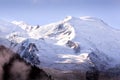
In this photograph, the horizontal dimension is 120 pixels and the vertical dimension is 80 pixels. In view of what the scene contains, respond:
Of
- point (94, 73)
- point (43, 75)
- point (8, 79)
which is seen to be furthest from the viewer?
point (94, 73)

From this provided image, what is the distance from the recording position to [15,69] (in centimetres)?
936

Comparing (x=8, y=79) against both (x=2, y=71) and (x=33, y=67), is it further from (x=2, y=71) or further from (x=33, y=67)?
(x=33, y=67)

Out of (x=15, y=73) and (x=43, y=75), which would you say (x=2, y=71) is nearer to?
(x=15, y=73)

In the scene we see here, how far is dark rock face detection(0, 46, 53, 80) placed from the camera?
30.1 ft

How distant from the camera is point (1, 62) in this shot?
9.14 m

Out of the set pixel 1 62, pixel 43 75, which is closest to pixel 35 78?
pixel 43 75

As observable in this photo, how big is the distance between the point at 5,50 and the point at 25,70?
28.2 inches

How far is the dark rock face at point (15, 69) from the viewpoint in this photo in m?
9.16

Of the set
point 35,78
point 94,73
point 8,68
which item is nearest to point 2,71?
point 8,68

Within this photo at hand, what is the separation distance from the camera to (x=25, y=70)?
9492 millimetres

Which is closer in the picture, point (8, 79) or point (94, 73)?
point (8, 79)

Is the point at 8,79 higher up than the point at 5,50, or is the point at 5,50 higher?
the point at 5,50

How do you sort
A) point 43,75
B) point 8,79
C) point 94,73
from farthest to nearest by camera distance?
1. point 94,73
2. point 43,75
3. point 8,79

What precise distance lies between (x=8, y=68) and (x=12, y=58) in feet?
0.87
